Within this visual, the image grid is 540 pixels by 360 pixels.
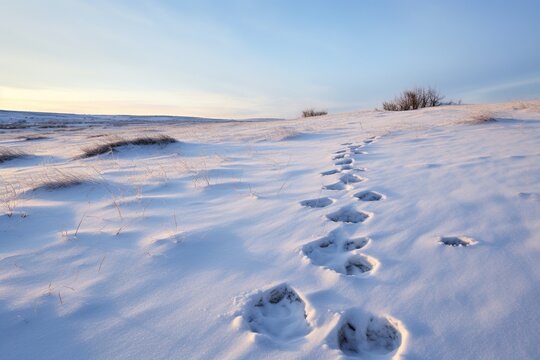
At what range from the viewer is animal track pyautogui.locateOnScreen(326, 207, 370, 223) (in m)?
2.14

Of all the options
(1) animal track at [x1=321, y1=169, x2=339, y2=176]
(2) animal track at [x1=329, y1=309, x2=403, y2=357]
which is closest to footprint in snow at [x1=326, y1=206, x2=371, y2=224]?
(2) animal track at [x1=329, y1=309, x2=403, y2=357]

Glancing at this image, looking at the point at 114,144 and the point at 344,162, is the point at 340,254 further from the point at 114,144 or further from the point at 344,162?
the point at 114,144

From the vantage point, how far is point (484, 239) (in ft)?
5.61

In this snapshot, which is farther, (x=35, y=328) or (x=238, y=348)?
(x=35, y=328)

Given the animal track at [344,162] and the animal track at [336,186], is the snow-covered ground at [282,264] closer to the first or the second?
the animal track at [336,186]

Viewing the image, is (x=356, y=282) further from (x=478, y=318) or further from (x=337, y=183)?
(x=337, y=183)

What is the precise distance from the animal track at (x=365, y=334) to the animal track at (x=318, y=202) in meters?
1.20

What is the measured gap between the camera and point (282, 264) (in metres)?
1.63

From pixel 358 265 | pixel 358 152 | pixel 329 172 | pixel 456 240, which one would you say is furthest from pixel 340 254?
pixel 358 152

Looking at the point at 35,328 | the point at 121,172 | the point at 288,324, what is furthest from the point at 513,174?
the point at 121,172

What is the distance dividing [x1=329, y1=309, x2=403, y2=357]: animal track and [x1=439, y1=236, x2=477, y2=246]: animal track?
0.73 m

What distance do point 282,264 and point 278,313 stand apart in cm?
32

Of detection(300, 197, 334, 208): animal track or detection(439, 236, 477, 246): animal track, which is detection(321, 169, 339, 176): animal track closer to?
detection(300, 197, 334, 208): animal track

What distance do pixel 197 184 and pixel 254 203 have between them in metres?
0.80
